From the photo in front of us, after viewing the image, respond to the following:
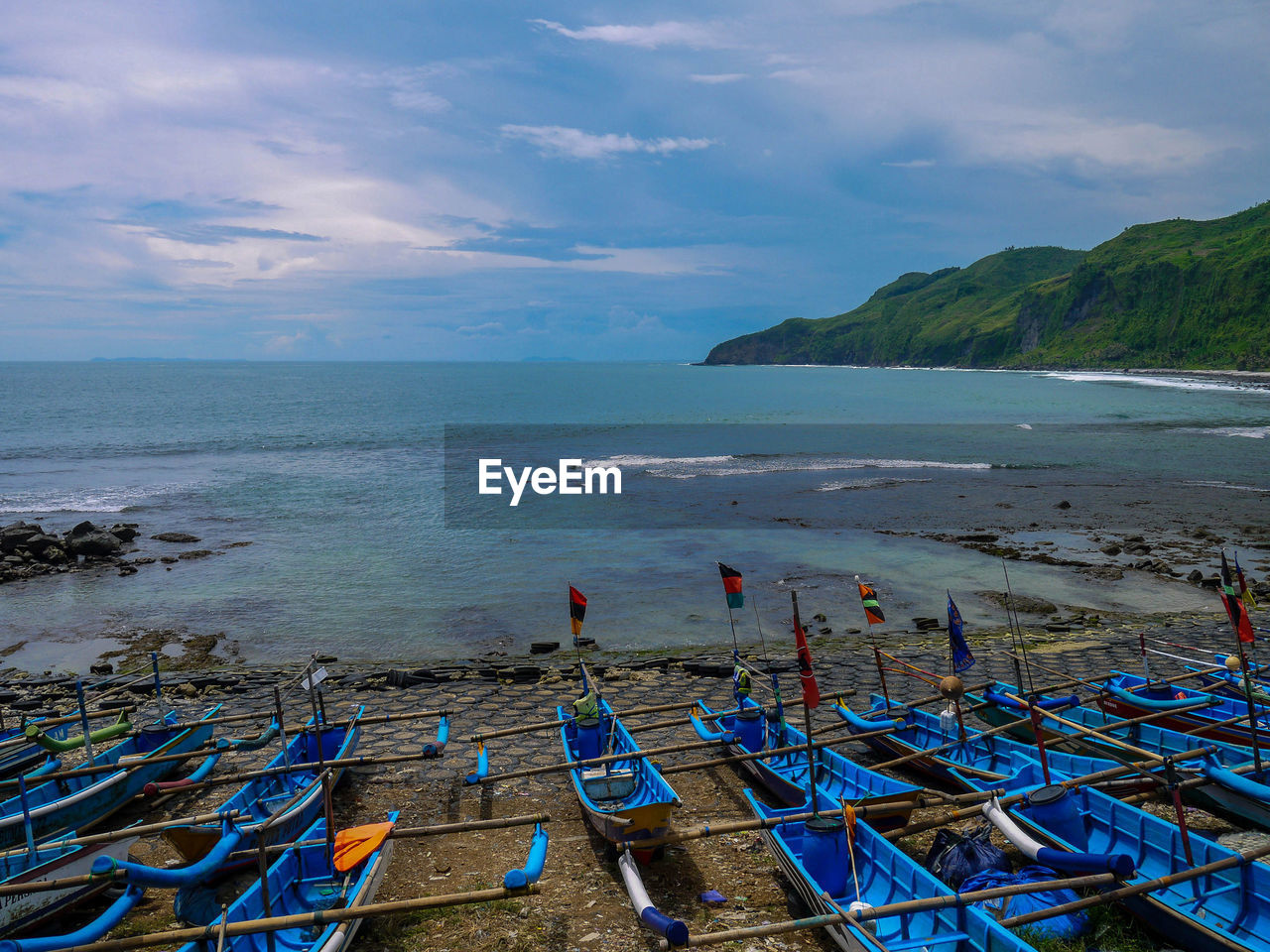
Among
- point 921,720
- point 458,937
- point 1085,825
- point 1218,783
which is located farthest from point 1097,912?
point 458,937

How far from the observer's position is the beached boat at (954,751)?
12414 mm

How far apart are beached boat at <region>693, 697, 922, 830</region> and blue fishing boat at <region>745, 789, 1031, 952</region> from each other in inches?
29.8

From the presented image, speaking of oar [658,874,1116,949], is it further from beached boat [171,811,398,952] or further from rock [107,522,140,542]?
rock [107,522,140,542]

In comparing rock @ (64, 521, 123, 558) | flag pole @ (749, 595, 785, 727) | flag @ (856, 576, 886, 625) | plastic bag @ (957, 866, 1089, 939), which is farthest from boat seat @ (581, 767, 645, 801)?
rock @ (64, 521, 123, 558)

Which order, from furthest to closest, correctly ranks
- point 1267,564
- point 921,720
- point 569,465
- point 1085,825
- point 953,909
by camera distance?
point 569,465 → point 1267,564 → point 921,720 → point 1085,825 → point 953,909

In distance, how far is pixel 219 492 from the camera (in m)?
51.2

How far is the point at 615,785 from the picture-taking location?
13.4 m

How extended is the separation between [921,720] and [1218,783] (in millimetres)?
5435

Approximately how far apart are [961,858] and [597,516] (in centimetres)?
3283

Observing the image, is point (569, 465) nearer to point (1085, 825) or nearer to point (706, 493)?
point (706, 493)

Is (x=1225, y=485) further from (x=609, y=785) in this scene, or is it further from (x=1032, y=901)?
(x=609, y=785)

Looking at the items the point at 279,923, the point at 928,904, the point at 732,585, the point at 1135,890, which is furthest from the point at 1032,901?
the point at 279,923

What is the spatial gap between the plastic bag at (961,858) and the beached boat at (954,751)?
1712 millimetres

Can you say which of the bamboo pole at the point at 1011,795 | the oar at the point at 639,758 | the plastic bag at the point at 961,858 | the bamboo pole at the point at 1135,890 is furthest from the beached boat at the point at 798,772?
the bamboo pole at the point at 1135,890
